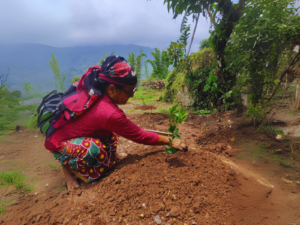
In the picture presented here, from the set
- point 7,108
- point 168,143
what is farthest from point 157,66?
point 168,143

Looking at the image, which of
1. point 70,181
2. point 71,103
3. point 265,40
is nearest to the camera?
point 71,103

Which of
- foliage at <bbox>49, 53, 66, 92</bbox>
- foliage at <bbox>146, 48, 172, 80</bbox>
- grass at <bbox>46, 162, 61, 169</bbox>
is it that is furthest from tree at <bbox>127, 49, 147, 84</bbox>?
grass at <bbox>46, 162, 61, 169</bbox>

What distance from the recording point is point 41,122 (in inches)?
73.8

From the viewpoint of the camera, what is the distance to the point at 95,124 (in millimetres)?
1670

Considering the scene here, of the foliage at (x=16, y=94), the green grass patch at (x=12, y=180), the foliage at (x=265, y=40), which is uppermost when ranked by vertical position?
the foliage at (x=265, y=40)

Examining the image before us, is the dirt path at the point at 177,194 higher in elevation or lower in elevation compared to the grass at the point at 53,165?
higher

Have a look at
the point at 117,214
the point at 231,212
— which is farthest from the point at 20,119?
the point at 231,212

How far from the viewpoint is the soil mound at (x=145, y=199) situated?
126 cm

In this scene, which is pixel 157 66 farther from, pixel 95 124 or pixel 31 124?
pixel 95 124

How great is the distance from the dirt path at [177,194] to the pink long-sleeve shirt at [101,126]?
0.41 metres

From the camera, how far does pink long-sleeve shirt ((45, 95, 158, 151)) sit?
5.24ft

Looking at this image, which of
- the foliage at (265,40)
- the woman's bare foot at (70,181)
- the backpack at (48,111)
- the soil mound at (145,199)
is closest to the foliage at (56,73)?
the backpack at (48,111)

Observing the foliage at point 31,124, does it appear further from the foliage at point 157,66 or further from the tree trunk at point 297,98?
the foliage at point 157,66

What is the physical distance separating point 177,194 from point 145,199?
284mm
